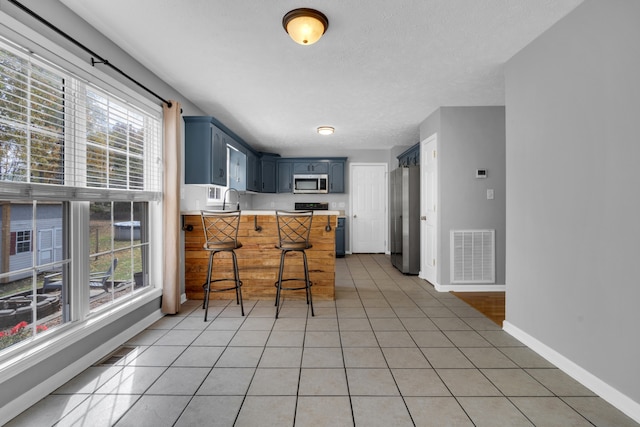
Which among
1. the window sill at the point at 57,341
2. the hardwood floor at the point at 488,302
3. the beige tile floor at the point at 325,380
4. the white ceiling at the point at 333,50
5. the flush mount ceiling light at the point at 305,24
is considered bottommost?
the beige tile floor at the point at 325,380

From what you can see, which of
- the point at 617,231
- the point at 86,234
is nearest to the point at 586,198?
the point at 617,231

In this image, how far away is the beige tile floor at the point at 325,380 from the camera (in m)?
1.50

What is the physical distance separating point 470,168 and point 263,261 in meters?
2.77

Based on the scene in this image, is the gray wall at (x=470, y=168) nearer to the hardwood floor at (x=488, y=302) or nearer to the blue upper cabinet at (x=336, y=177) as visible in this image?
the hardwood floor at (x=488, y=302)

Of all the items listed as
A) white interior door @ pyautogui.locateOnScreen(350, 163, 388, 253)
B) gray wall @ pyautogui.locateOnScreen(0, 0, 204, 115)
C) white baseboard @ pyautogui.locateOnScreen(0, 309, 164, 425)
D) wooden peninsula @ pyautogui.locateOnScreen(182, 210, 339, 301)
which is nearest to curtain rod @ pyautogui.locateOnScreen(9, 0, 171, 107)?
gray wall @ pyautogui.locateOnScreen(0, 0, 204, 115)

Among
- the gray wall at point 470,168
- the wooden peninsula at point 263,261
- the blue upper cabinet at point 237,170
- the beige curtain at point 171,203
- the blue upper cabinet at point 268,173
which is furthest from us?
the blue upper cabinet at point 268,173

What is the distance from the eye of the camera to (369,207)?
6.54 m

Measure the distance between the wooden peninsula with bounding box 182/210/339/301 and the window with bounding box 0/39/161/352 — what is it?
0.74 metres

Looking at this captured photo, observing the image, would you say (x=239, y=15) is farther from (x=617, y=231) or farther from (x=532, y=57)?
(x=617, y=231)

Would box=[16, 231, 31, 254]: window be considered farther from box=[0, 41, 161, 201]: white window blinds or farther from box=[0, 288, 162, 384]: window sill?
box=[0, 288, 162, 384]: window sill

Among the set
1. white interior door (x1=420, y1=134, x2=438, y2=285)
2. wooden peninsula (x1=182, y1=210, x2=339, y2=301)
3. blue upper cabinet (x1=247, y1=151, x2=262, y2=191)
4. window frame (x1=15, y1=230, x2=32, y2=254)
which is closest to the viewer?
window frame (x1=15, y1=230, x2=32, y2=254)

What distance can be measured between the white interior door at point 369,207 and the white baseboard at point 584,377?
4.16m

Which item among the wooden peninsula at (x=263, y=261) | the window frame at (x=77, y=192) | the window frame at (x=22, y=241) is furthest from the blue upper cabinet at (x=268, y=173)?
the window frame at (x=22, y=241)

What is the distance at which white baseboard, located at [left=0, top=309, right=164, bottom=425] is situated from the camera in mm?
1489
